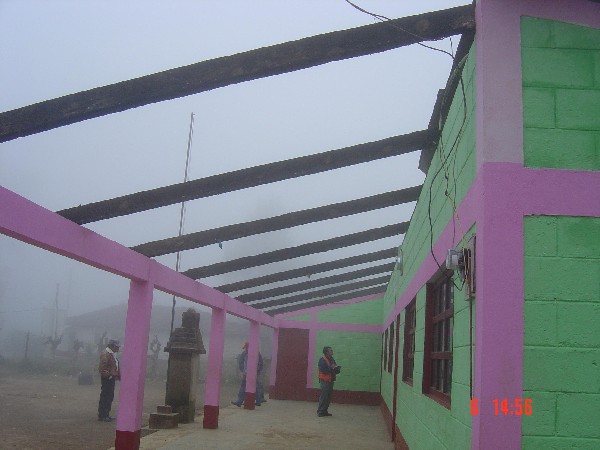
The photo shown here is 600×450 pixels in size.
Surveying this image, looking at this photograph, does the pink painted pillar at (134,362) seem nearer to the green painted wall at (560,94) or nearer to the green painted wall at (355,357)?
the green painted wall at (560,94)

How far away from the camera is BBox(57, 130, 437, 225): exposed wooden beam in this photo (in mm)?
5445

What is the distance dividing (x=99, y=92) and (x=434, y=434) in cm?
368

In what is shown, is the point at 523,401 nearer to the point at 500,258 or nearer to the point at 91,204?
the point at 500,258

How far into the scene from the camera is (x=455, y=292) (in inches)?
163

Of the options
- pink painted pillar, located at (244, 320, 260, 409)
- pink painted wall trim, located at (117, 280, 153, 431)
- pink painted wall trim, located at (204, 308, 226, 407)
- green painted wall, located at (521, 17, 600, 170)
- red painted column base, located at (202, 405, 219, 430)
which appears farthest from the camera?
pink painted pillar, located at (244, 320, 260, 409)

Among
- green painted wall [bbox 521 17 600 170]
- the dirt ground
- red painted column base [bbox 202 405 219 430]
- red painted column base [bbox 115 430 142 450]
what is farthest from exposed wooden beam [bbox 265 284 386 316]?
green painted wall [bbox 521 17 600 170]

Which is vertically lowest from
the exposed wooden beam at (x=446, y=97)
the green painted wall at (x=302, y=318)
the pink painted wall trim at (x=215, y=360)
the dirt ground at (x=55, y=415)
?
the dirt ground at (x=55, y=415)

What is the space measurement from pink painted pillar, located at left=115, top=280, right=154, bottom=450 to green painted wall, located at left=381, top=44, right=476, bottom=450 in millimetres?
3339

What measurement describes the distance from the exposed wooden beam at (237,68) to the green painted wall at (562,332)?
4.82 ft

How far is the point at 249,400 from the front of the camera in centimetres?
1480

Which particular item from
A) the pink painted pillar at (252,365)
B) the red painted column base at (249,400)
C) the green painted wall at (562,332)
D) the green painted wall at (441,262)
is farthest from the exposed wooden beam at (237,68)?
the red painted column base at (249,400)

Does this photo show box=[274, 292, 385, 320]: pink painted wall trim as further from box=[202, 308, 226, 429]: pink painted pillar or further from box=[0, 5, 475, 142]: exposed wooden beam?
box=[0, 5, 475, 142]: exposed wooden beam

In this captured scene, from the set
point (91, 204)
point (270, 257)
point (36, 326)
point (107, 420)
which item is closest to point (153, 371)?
point (107, 420)

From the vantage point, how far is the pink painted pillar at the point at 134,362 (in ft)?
22.9
